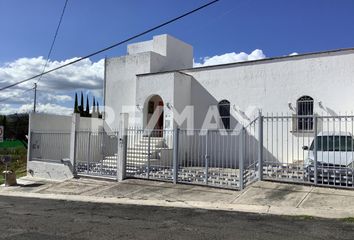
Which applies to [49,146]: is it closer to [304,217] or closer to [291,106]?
[291,106]

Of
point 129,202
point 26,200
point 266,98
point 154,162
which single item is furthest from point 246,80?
point 26,200

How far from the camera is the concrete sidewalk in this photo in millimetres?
9914

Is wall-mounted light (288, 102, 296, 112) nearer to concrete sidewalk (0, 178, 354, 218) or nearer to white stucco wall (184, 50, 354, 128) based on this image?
white stucco wall (184, 50, 354, 128)

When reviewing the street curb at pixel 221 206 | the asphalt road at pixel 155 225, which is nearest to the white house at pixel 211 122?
the street curb at pixel 221 206

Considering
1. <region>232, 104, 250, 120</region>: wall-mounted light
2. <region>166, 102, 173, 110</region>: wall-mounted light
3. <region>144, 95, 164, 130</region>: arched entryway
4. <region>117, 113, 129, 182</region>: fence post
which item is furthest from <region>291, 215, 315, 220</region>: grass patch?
<region>144, 95, 164, 130</region>: arched entryway

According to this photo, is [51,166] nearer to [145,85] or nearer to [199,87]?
[145,85]

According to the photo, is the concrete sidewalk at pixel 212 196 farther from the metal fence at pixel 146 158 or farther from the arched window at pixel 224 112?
the arched window at pixel 224 112

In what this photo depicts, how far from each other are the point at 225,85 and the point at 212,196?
817cm

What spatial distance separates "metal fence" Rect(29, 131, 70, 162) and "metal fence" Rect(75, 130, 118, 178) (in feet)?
4.75

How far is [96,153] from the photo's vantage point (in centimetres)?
1708

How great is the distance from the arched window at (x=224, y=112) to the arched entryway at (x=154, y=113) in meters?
3.65

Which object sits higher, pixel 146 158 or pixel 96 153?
pixel 96 153

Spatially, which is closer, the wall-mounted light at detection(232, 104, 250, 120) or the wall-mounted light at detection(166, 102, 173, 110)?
the wall-mounted light at detection(232, 104, 250, 120)

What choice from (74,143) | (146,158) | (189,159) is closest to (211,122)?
(189,159)
